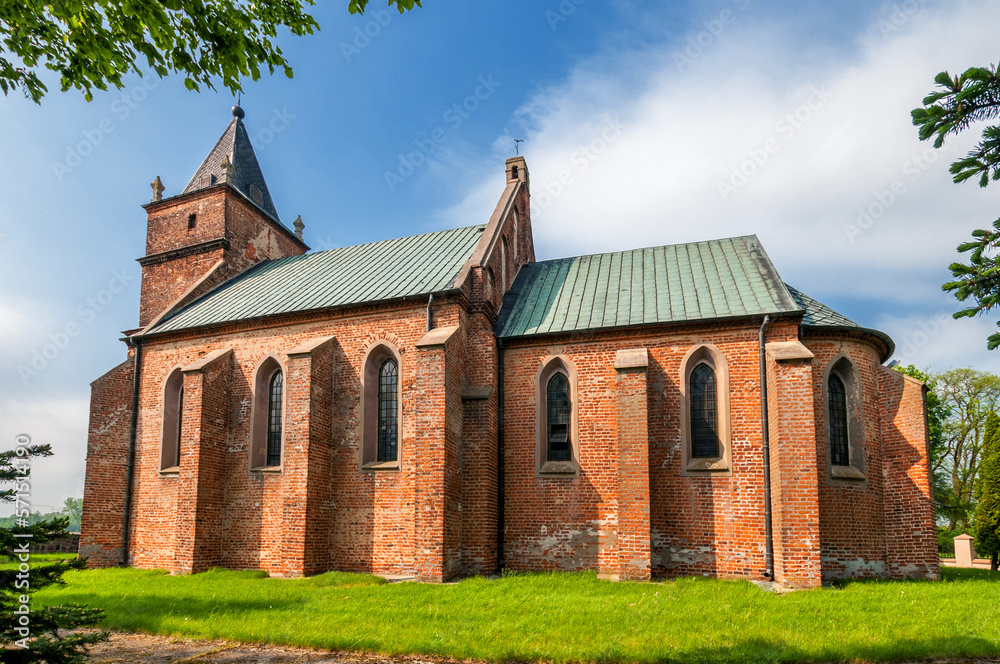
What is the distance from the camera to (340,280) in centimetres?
2005

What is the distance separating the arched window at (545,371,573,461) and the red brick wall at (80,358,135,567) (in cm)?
1274

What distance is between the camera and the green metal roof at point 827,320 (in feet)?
52.5

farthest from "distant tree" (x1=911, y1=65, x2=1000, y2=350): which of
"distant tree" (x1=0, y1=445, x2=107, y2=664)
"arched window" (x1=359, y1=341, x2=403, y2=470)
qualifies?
"arched window" (x1=359, y1=341, x2=403, y2=470)

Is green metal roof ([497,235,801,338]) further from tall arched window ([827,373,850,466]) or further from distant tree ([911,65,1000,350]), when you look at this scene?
distant tree ([911,65,1000,350])

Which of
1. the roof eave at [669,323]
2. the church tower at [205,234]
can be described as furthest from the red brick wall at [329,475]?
the church tower at [205,234]

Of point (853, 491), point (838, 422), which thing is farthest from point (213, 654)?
point (838, 422)

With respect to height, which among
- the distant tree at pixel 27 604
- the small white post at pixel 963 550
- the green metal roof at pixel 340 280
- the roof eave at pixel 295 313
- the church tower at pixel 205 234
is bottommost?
the small white post at pixel 963 550

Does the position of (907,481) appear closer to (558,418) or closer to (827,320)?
(827,320)

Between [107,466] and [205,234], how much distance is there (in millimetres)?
8873

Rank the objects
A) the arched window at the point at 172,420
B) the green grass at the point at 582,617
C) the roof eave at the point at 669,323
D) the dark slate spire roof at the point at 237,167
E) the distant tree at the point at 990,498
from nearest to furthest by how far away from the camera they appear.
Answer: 1. the green grass at the point at 582,617
2. the roof eave at the point at 669,323
3. the arched window at the point at 172,420
4. the distant tree at the point at 990,498
5. the dark slate spire roof at the point at 237,167

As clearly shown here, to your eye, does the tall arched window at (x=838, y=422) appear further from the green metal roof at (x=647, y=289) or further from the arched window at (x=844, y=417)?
the green metal roof at (x=647, y=289)

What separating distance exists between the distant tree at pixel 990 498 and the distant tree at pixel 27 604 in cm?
2752

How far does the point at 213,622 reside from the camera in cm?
1058

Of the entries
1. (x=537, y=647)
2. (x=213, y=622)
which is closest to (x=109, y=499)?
(x=213, y=622)
